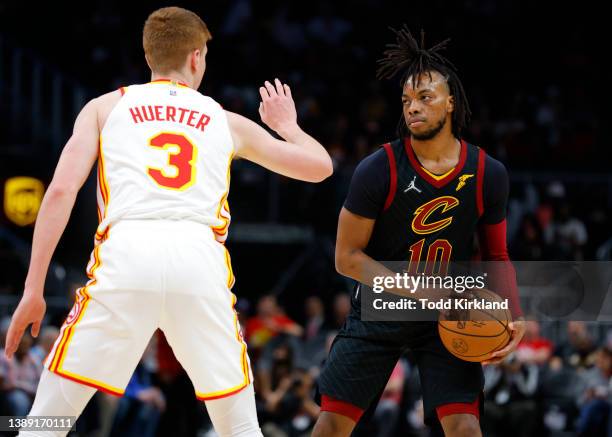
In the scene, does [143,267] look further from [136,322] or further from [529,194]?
[529,194]

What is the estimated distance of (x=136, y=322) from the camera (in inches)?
165

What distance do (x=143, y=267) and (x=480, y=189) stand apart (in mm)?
2038

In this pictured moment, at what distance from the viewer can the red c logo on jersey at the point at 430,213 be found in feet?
17.7

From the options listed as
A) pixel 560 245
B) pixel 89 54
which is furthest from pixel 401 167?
pixel 89 54

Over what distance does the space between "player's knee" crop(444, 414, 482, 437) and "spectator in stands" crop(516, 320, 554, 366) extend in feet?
18.7

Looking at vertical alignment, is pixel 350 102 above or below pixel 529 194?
above

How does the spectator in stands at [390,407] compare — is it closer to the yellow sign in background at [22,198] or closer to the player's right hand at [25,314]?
the yellow sign in background at [22,198]

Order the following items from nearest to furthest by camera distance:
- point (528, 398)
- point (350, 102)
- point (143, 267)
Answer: point (143, 267) < point (528, 398) < point (350, 102)

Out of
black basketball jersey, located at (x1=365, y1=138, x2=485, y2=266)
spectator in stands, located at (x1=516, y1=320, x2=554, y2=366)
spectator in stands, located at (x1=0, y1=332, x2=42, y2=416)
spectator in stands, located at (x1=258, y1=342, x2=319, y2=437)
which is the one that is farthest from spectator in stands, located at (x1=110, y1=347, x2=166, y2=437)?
black basketball jersey, located at (x1=365, y1=138, x2=485, y2=266)

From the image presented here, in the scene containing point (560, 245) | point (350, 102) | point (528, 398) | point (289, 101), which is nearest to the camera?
point (289, 101)

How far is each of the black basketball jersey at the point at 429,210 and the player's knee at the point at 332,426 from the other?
34.6 inches

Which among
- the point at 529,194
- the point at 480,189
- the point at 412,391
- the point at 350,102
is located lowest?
the point at 412,391

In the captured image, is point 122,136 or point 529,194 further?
point 529,194

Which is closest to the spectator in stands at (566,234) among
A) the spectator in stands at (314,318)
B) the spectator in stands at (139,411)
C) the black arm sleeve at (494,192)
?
the spectator in stands at (314,318)
